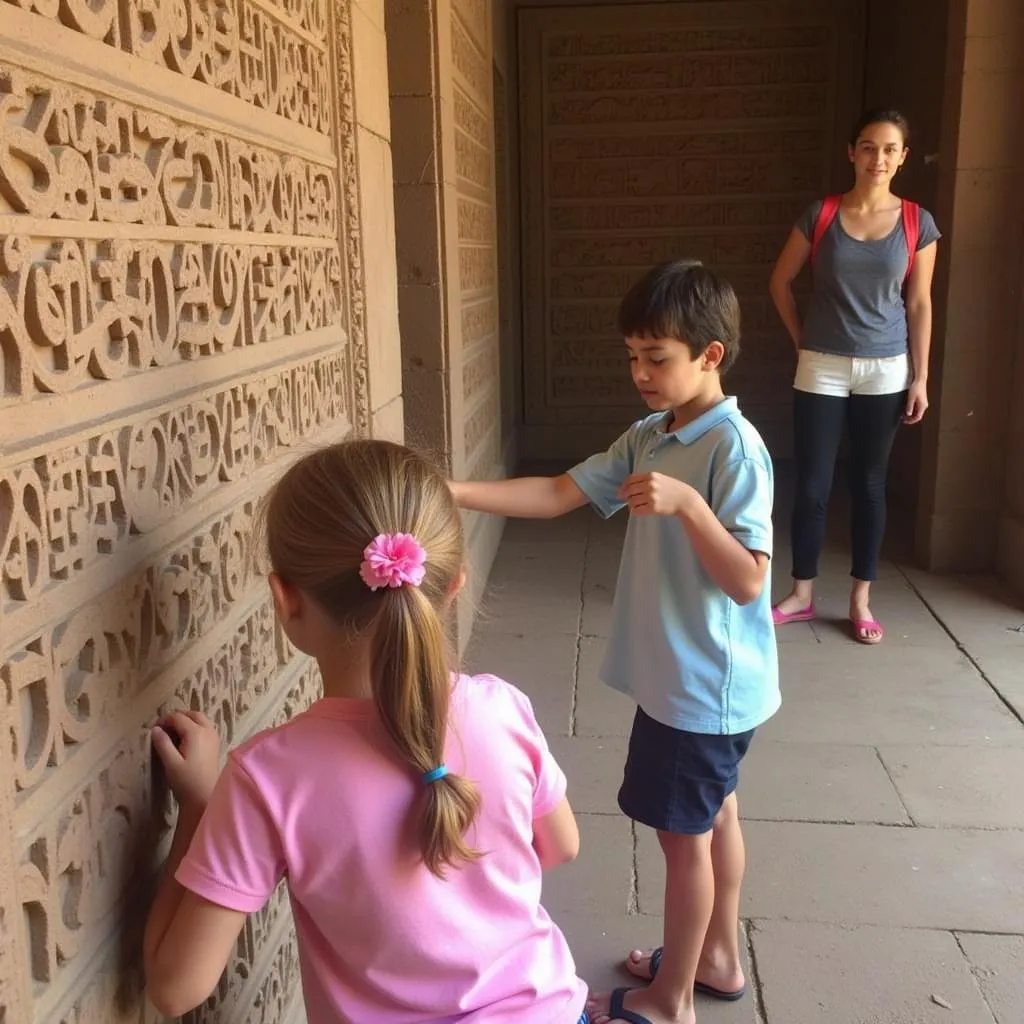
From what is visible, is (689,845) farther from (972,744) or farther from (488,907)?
(972,744)

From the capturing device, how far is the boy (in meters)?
2.04

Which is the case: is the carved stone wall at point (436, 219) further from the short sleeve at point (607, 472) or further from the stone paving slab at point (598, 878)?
the short sleeve at point (607, 472)

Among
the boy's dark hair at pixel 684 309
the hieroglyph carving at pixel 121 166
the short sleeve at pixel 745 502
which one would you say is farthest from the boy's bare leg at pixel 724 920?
the hieroglyph carving at pixel 121 166

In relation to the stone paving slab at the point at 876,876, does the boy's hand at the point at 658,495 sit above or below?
above

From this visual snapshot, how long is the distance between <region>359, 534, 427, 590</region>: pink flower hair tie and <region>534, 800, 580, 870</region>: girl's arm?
0.43 metres

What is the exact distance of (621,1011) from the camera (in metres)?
2.38

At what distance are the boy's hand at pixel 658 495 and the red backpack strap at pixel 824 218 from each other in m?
3.09

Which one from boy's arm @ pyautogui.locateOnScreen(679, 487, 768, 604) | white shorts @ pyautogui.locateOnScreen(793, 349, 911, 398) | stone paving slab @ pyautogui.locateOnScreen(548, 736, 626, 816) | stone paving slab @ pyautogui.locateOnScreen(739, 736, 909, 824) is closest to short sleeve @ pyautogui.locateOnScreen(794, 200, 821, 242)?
white shorts @ pyautogui.locateOnScreen(793, 349, 911, 398)

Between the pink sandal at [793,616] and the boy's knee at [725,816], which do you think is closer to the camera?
the boy's knee at [725,816]

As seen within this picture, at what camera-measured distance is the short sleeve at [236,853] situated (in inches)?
49.4

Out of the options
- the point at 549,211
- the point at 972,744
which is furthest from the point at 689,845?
the point at 549,211

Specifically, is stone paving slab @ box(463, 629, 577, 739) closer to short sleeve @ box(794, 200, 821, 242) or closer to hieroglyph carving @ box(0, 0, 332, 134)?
short sleeve @ box(794, 200, 821, 242)

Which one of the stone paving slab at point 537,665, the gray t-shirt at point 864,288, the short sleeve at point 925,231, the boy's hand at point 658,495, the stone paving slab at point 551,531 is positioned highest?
the short sleeve at point 925,231

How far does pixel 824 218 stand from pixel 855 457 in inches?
39.3
